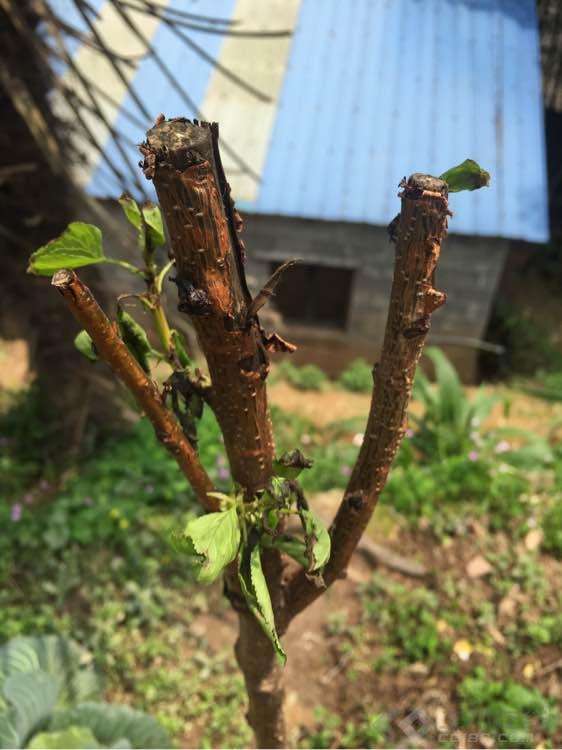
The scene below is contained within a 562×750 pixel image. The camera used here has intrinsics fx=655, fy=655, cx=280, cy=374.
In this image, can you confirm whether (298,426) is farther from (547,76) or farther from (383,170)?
(547,76)

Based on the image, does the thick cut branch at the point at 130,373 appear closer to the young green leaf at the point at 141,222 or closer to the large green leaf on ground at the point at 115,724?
the young green leaf at the point at 141,222

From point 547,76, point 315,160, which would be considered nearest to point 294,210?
point 315,160

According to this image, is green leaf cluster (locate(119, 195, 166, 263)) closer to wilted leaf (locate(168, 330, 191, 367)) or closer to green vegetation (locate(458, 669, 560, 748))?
wilted leaf (locate(168, 330, 191, 367))

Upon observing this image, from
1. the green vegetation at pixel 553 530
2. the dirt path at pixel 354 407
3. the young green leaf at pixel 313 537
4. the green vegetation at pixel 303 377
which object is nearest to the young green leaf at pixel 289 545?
the young green leaf at pixel 313 537

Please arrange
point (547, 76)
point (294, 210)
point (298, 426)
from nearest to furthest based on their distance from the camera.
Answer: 1. point (298, 426)
2. point (294, 210)
3. point (547, 76)

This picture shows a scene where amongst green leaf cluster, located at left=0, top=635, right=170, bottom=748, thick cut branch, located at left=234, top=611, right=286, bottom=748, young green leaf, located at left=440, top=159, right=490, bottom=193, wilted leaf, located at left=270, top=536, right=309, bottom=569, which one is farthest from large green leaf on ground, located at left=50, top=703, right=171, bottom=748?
young green leaf, located at left=440, top=159, right=490, bottom=193

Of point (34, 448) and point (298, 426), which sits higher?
point (298, 426)

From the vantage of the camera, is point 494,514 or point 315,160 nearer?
point 494,514

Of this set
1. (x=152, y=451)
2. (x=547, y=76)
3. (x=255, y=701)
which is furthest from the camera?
(x=547, y=76)
